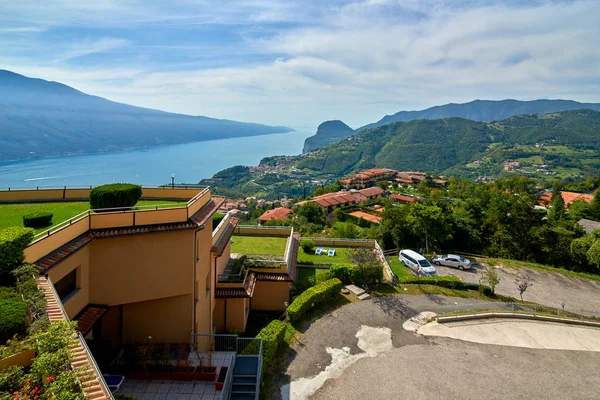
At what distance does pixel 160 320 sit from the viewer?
1102 centimetres

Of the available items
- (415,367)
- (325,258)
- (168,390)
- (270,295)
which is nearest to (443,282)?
(325,258)

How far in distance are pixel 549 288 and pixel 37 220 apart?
90.7 feet

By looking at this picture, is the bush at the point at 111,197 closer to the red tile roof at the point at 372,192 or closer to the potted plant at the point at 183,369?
the potted plant at the point at 183,369

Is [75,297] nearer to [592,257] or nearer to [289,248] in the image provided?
[289,248]

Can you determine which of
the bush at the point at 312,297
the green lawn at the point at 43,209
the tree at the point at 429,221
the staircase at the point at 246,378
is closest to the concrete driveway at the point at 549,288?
the tree at the point at 429,221

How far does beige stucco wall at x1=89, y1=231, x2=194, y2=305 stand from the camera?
9.41 m

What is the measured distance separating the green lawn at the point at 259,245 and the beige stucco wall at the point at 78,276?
1079cm

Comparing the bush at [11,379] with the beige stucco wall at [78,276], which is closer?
the bush at [11,379]

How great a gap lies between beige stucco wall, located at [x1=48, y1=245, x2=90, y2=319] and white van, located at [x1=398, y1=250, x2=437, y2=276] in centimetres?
1951

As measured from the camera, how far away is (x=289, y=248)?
1948cm

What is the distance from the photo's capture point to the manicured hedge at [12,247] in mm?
6434

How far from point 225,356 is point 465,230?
2817 cm

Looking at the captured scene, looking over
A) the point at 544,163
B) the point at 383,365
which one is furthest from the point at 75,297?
the point at 544,163

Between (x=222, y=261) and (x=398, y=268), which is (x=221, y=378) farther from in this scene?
(x=398, y=268)
